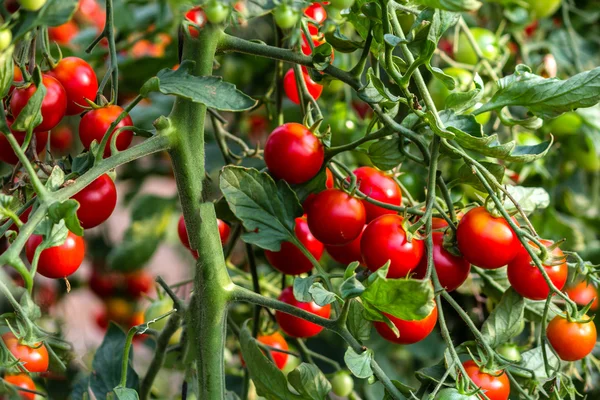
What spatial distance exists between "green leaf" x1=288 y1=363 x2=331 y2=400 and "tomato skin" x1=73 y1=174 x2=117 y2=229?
21 cm

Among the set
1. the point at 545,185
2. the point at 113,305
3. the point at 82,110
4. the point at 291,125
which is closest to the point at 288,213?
the point at 291,125

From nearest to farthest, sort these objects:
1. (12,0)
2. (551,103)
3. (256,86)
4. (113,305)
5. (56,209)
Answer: (56,209), (551,103), (12,0), (256,86), (113,305)

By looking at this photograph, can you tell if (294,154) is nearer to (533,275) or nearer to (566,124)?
(533,275)

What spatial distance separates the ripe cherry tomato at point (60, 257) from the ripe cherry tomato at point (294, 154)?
0.62ft

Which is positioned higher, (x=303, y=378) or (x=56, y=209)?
(x=56, y=209)

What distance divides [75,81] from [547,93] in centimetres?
41

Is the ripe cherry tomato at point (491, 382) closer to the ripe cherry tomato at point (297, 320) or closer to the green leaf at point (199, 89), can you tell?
the ripe cherry tomato at point (297, 320)

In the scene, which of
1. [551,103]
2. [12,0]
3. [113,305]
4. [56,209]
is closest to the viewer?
[56,209]

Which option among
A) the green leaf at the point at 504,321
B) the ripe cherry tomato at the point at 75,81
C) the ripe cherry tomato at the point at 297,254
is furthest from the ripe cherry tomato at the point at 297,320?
the ripe cherry tomato at the point at 75,81

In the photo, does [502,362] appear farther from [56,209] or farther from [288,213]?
[56,209]

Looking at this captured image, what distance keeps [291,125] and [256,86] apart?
0.73 m

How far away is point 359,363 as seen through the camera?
54 cm

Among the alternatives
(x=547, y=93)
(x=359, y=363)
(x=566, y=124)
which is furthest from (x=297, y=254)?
(x=566, y=124)

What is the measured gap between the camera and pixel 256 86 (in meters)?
1.37
